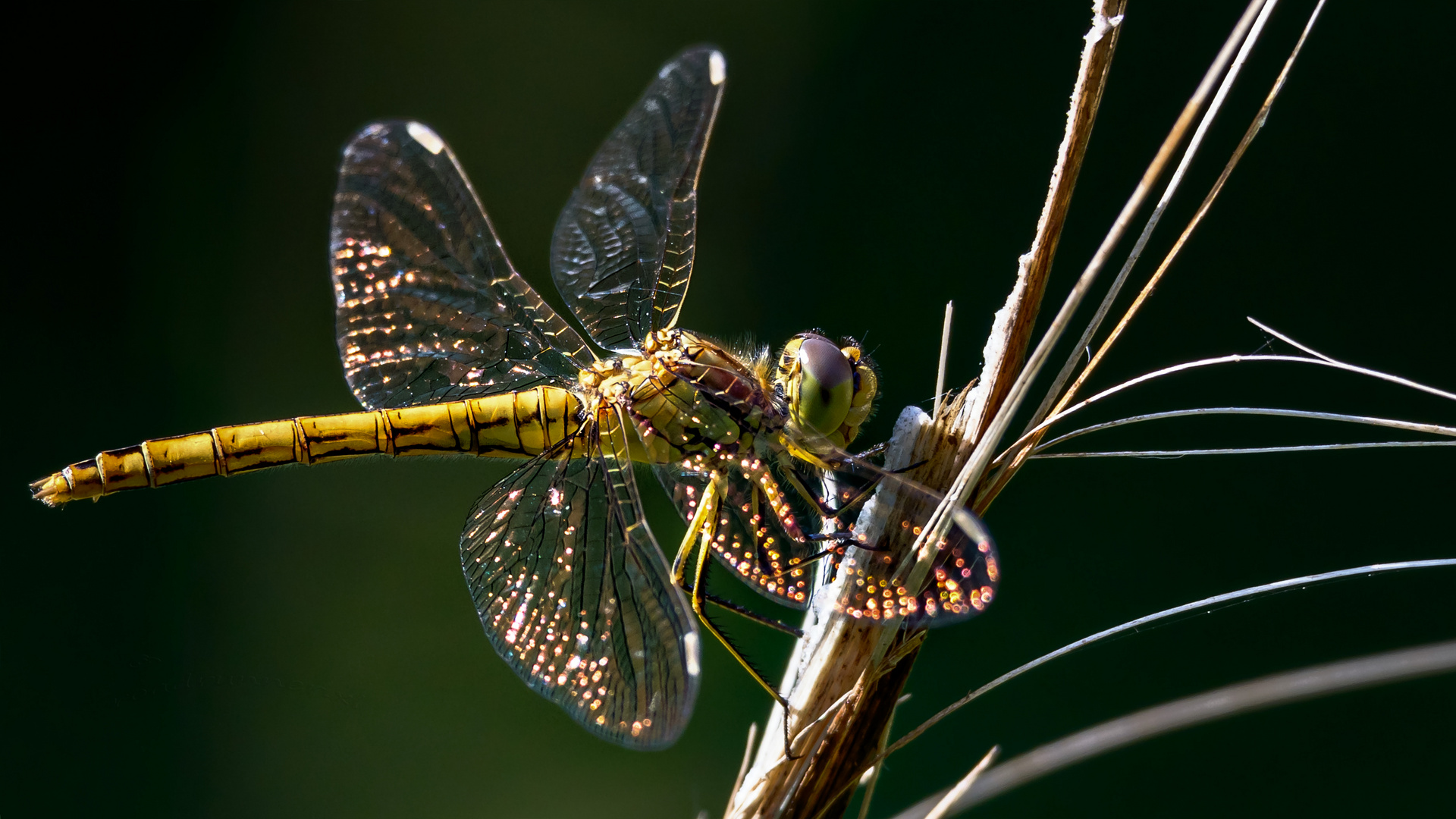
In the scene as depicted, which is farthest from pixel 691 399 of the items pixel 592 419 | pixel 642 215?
pixel 642 215

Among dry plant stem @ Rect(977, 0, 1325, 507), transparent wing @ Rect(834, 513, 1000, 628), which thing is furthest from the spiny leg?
dry plant stem @ Rect(977, 0, 1325, 507)

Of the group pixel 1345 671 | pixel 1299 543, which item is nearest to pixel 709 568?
pixel 1345 671

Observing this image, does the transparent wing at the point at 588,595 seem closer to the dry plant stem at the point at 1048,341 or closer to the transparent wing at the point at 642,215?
the transparent wing at the point at 642,215

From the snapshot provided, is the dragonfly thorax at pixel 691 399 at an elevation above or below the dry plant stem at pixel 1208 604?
above

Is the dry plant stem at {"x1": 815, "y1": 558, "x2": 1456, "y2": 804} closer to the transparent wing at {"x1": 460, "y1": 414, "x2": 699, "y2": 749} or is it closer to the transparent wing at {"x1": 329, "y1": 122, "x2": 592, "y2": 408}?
the transparent wing at {"x1": 460, "y1": 414, "x2": 699, "y2": 749}

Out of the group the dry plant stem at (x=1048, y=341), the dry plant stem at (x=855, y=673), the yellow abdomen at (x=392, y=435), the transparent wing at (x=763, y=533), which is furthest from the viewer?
the yellow abdomen at (x=392, y=435)

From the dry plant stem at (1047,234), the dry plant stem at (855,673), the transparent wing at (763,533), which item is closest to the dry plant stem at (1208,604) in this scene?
the dry plant stem at (855,673)

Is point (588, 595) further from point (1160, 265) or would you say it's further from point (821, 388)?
point (1160, 265)
